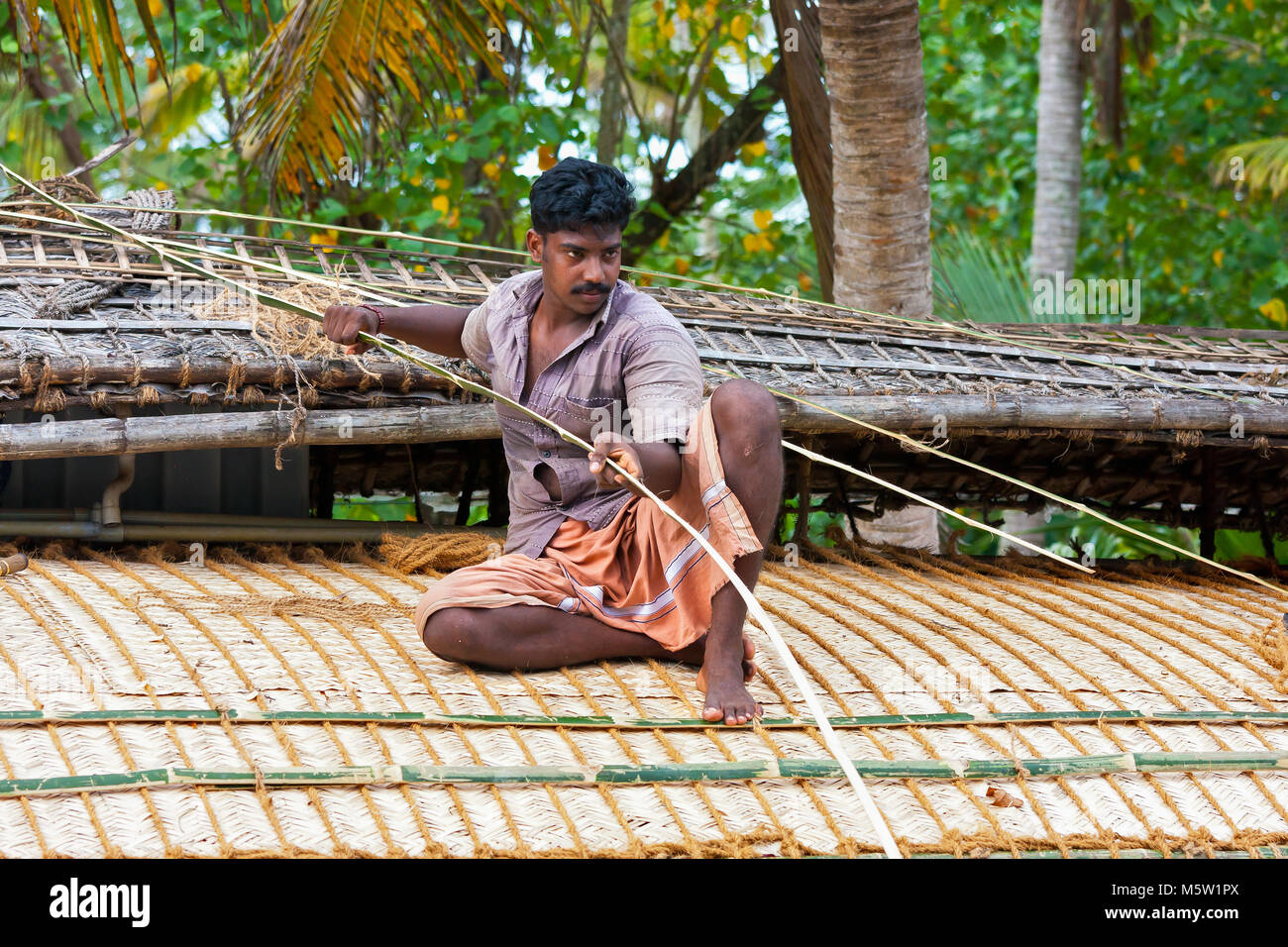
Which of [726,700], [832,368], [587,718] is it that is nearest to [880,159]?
[832,368]

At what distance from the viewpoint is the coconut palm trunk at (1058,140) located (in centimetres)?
770

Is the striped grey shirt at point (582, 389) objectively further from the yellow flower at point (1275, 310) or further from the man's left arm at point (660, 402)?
the yellow flower at point (1275, 310)

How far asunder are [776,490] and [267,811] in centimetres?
96

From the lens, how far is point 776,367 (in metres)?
3.55

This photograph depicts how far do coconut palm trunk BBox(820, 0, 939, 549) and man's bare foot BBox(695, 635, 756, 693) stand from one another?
2738 mm

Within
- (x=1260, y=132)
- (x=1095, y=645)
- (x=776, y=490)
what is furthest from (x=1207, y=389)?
(x=1260, y=132)

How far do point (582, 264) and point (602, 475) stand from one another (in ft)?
1.27

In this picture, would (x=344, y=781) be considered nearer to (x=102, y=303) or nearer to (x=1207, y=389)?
(x=102, y=303)

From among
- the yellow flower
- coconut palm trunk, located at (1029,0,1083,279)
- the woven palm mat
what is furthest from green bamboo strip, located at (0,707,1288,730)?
the yellow flower

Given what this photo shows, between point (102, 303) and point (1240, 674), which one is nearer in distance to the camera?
point (1240, 674)

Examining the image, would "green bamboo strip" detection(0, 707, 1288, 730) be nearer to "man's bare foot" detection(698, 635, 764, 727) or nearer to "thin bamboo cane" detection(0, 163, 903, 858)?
"man's bare foot" detection(698, 635, 764, 727)

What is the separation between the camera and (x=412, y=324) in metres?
2.79

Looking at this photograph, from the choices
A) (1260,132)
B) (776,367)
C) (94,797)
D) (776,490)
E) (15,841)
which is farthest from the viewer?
(1260,132)

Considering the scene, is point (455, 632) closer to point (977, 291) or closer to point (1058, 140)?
point (977, 291)
